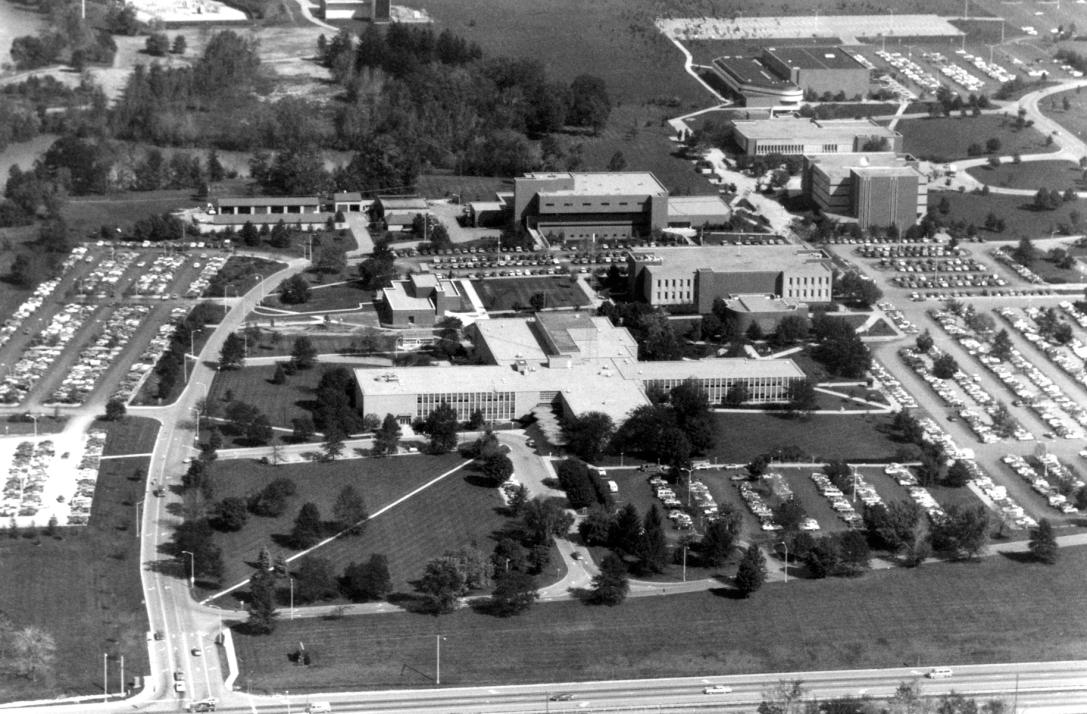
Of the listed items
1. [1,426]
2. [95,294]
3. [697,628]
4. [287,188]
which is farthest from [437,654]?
[287,188]

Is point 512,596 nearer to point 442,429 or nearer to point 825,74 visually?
point 442,429

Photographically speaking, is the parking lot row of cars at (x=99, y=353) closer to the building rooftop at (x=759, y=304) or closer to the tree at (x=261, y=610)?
the tree at (x=261, y=610)

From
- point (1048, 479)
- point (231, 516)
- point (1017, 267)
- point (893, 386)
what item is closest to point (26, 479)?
point (231, 516)

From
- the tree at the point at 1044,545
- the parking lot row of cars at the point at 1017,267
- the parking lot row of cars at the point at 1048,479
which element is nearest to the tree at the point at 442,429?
the parking lot row of cars at the point at 1048,479

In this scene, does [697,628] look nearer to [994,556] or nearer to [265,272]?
[994,556]

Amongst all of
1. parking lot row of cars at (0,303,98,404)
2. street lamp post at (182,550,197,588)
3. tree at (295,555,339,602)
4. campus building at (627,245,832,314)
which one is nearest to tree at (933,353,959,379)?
campus building at (627,245,832,314)

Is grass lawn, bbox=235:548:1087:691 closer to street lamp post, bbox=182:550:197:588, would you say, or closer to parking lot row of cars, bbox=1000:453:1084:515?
street lamp post, bbox=182:550:197:588
